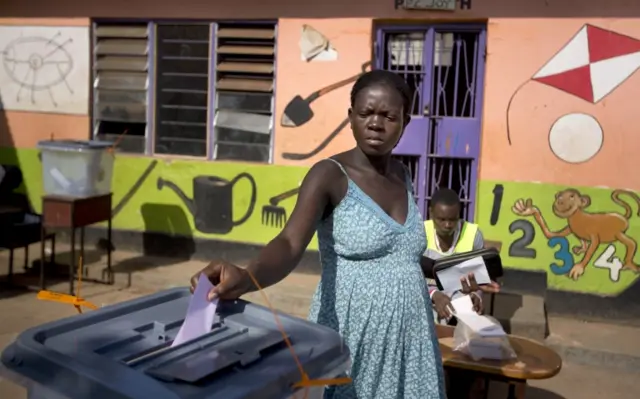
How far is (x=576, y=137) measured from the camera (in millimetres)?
5270

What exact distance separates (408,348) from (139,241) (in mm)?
5220

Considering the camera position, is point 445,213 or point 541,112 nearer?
point 445,213

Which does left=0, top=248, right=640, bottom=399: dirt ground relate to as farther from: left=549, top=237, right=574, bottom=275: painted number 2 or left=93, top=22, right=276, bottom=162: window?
left=93, top=22, right=276, bottom=162: window

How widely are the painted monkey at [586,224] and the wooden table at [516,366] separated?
227 centimetres

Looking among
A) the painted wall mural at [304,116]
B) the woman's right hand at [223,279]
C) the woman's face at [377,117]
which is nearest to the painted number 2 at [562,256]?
the painted wall mural at [304,116]

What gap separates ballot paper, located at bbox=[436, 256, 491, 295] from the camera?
279 cm

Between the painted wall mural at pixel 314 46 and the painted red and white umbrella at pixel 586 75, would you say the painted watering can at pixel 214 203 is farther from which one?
the painted red and white umbrella at pixel 586 75

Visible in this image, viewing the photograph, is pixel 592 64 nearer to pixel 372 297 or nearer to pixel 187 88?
pixel 187 88

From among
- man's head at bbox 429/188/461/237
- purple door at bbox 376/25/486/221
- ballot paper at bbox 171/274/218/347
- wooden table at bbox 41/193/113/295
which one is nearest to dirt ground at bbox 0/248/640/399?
wooden table at bbox 41/193/113/295

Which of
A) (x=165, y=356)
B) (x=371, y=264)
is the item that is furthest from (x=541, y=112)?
(x=165, y=356)

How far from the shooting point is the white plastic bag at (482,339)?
3.04 m

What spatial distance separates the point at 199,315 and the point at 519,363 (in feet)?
6.71

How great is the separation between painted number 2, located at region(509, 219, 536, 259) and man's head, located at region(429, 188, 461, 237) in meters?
1.92

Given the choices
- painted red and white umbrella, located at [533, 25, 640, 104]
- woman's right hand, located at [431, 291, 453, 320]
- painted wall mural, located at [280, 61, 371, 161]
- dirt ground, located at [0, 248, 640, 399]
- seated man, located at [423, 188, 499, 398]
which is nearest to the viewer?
woman's right hand, located at [431, 291, 453, 320]
